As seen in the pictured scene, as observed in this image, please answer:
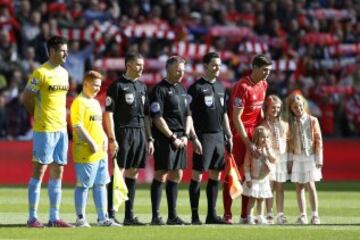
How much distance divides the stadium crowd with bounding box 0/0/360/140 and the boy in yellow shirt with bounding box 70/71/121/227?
12.9 meters

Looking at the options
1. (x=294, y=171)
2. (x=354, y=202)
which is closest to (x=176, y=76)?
(x=294, y=171)

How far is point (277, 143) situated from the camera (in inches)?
697

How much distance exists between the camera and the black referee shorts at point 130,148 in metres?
16.8

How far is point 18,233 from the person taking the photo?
15305 mm

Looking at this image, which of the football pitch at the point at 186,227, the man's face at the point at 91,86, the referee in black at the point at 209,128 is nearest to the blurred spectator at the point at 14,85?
the football pitch at the point at 186,227

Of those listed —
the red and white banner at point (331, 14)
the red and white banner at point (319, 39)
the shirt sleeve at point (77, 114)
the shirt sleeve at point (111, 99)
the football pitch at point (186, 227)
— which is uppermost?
the red and white banner at point (331, 14)

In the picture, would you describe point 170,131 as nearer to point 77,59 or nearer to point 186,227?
point 186,227

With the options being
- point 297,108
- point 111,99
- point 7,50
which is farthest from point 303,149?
point 7,50

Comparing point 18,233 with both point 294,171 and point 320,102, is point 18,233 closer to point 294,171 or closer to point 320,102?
point 294,171

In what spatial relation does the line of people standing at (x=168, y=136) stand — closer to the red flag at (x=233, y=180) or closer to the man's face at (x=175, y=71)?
the man's face at (x=175, y=71)

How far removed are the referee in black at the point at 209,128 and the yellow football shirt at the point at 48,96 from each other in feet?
7.22

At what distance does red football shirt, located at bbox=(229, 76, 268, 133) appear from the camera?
57.1 ft

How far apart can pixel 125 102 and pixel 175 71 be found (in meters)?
0.83

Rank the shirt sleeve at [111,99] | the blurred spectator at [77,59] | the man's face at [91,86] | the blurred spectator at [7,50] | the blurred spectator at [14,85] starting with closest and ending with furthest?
1. the man's face at [91,86]
2. the shirt sleeve at [111,99]
3. the blurred spectator at [14,85]
4. the blurred spectator at [7,50]
5. the blurred spectator at [77,59]
